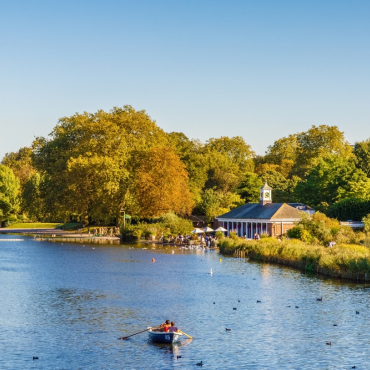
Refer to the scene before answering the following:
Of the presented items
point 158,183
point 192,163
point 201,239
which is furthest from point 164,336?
point 192,163

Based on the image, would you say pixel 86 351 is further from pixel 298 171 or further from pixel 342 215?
pixel 298 171

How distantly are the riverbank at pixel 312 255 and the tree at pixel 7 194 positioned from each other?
6924 centimetres

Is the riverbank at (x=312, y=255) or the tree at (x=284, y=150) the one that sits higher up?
the tree at (x=284, y=150)

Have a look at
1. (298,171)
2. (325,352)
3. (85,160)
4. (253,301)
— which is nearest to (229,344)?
(325,352)

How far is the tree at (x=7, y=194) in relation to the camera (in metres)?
140

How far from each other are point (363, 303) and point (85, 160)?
235ft

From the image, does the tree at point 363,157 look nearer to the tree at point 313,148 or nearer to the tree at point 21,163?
the tree at point 313,148

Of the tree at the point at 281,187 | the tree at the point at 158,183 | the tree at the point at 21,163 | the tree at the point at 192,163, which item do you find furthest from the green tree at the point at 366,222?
the tree at the point at 21,163

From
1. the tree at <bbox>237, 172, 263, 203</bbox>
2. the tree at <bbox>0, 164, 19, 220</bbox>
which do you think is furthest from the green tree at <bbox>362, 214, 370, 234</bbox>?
the tree at <bbox>0, 164, 19, 220</bbox>

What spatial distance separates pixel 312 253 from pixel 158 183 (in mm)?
48356

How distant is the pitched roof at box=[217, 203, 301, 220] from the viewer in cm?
9412

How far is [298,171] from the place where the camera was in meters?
145

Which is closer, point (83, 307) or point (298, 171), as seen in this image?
point (83, 307)

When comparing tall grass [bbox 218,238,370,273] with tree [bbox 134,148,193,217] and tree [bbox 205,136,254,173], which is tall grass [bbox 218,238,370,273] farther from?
tree [bbox 205,136,254,173]
